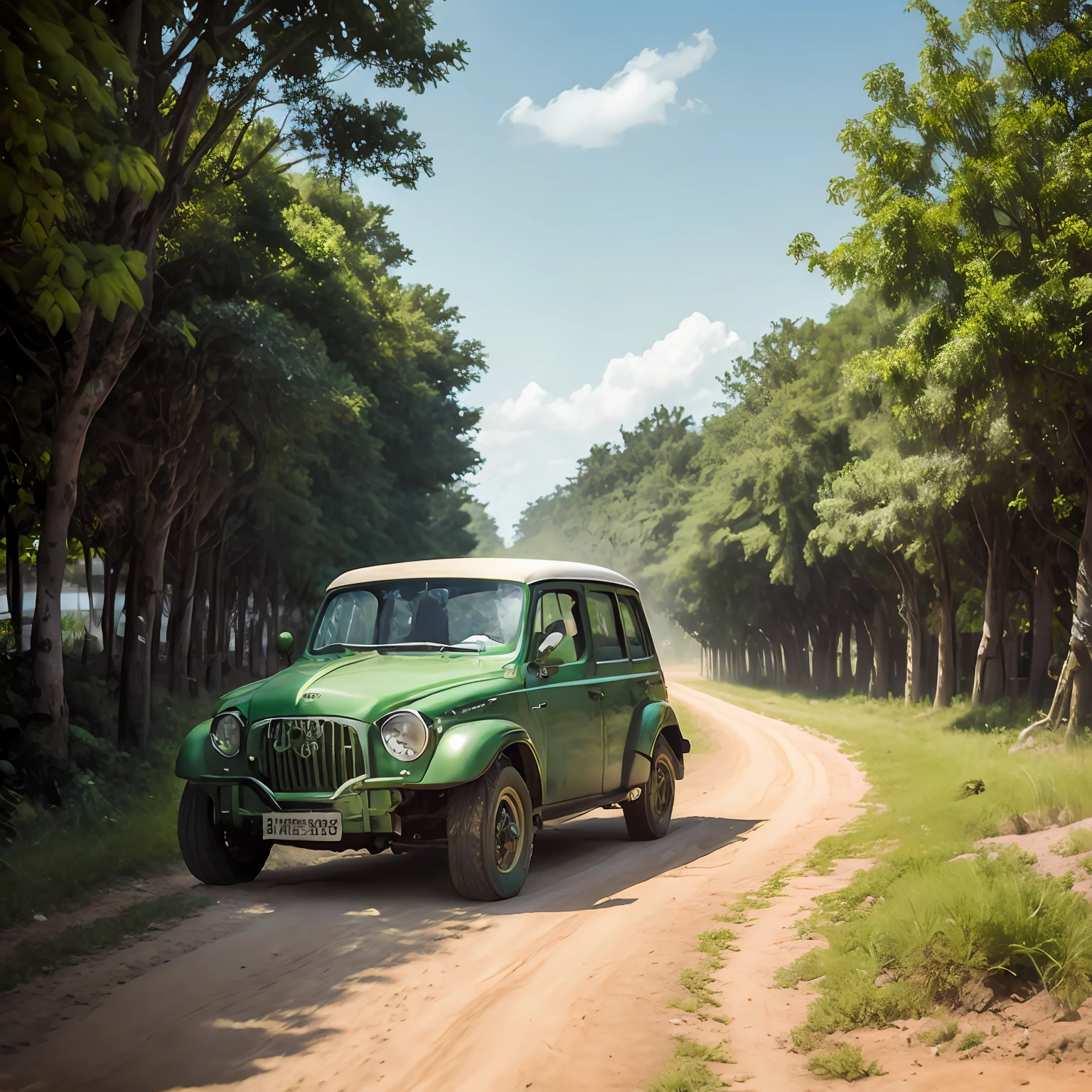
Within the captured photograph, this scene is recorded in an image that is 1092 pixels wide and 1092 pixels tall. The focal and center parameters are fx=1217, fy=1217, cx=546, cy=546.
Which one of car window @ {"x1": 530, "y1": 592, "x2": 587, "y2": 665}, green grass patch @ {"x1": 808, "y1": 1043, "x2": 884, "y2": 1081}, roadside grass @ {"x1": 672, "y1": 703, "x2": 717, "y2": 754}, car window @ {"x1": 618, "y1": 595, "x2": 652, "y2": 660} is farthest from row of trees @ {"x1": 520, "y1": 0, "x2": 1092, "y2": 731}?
green grass patch @ {"x1": 808, "y1": 1043, "x2": 884, "y2": 1081}

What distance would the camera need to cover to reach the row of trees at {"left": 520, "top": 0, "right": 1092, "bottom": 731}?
17.1 m

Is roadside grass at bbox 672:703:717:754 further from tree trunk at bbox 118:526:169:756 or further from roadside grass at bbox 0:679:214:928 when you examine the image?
roadside grass at bbox 0:679:214:928

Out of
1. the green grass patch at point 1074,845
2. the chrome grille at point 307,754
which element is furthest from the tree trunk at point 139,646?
the green grass patch at point 1074,845

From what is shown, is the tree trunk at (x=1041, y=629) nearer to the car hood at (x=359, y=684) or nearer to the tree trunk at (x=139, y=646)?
the tree trunk at (x=139, y=646)

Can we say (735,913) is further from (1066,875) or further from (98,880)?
(98,880)

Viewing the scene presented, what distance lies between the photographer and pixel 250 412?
18688mm

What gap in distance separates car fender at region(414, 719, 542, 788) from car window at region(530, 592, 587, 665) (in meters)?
1.31

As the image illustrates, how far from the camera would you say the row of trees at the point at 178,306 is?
731 centimetres

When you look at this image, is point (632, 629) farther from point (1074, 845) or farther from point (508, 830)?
point (1074, 845)

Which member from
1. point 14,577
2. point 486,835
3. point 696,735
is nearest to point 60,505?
point 14,577

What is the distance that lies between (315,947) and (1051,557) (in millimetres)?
22064

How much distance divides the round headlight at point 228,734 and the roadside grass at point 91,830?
162 cm

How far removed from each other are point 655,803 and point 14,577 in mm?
9568

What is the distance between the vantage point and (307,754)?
334 inches
